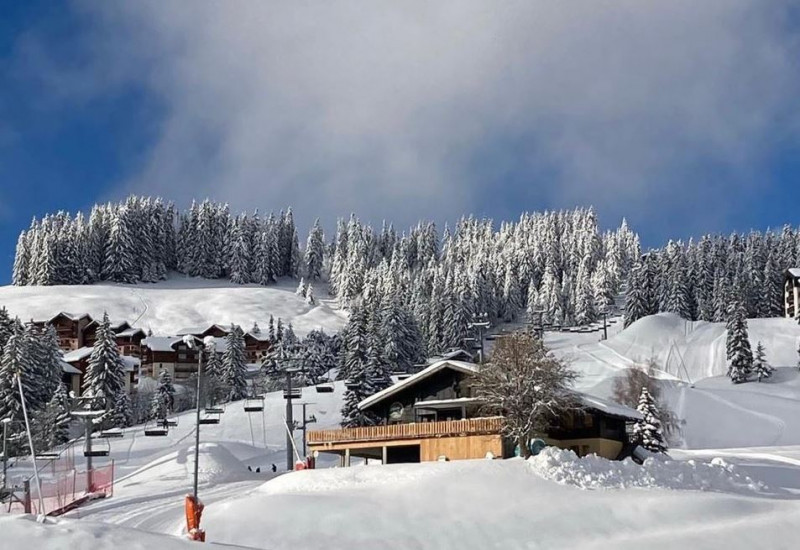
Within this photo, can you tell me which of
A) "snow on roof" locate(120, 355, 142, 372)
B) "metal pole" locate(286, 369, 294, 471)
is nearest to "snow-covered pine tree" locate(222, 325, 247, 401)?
"snow on roof" locate(120, 355, 142, 372)

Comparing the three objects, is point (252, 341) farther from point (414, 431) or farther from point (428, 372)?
point (414, 431)

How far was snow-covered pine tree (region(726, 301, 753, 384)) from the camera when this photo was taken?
83000 millimetres

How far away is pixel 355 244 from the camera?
18950 centimetres

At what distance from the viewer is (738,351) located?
3287 inches

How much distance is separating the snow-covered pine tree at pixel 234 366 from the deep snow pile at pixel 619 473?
212ft

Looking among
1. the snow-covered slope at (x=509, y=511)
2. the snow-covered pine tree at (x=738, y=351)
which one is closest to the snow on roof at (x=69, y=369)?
the snow-covered pine tree at (x=738, y=351)

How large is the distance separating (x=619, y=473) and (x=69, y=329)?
114 meters

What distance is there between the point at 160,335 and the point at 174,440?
6664 cm

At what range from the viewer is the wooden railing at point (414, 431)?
36625mm

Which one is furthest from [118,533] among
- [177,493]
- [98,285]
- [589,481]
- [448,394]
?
[98,285]

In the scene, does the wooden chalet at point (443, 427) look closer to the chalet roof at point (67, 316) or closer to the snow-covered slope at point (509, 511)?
the snow-covered slope at point (509, 511)

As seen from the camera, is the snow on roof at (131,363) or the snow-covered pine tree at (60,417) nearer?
the snow-covered pine tree at (60,417)

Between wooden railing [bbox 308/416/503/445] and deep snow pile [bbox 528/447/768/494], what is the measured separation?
6.22 metres

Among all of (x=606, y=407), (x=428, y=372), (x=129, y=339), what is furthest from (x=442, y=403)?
(x=129, y=339)
